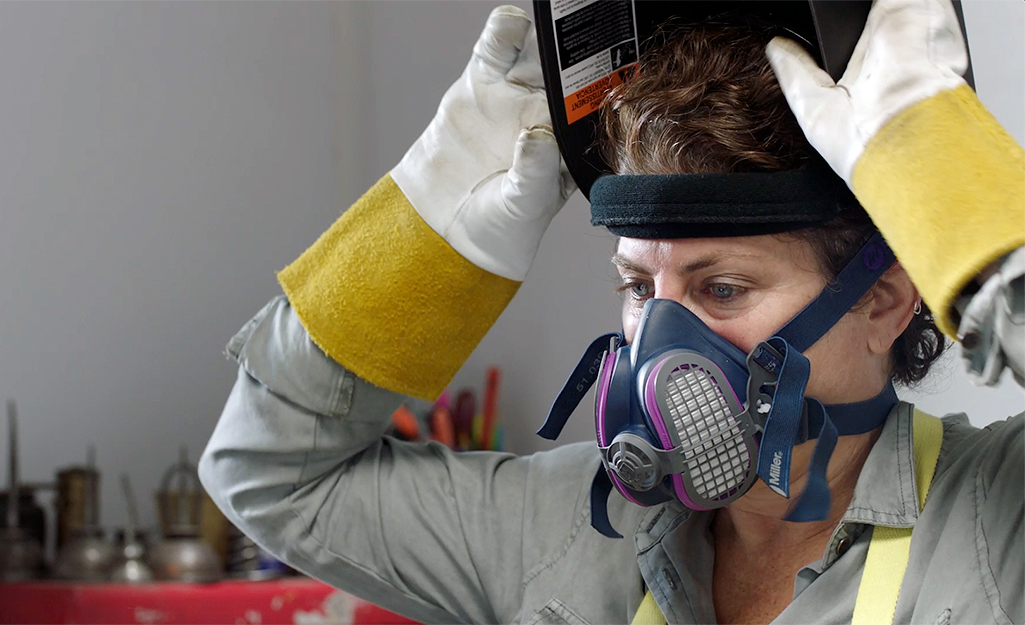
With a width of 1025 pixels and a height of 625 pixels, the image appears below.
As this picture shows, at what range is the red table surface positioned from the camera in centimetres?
220

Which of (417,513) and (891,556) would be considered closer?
(891,556)

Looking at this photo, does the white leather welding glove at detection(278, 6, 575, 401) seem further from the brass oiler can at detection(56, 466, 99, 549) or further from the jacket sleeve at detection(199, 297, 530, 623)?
the brass oiler can at detection(56, 466, 99, 549)

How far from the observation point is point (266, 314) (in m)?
1.37

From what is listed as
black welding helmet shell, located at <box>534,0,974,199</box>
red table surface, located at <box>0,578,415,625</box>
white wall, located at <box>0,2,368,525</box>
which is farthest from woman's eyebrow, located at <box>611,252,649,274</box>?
white wall, located at <box>0,2,368,525</box>

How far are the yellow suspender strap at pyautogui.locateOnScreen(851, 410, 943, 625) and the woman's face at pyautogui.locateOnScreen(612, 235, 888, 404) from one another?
89 mm

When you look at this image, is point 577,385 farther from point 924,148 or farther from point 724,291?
point 924,148

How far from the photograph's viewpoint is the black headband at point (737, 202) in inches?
41.0

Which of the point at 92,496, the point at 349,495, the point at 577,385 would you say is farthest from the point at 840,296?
the point at 92,496

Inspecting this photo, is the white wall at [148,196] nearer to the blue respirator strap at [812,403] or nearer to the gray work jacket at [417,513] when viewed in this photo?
the gray work jacket at [417,513]

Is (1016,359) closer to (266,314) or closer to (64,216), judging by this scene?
(266,314)

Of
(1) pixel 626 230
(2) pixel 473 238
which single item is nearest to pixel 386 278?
(2) pixel 473 238

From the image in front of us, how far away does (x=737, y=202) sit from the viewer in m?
1.04

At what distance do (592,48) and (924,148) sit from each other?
456 mm

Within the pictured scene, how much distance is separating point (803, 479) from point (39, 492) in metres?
2.36
